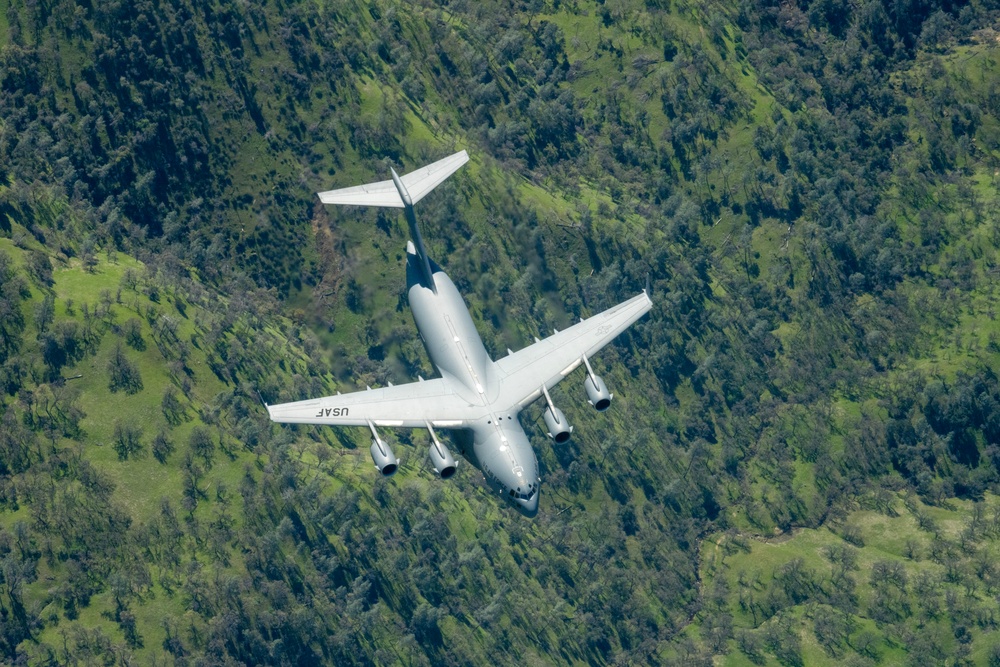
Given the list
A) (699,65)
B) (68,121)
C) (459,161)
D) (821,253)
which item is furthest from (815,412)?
(68,121)

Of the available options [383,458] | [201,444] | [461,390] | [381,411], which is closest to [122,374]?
[201,444]

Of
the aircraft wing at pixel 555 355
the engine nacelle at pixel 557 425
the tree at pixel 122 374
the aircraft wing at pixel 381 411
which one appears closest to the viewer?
the engine nacelle at pixel 557 425

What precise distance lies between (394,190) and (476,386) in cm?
2461

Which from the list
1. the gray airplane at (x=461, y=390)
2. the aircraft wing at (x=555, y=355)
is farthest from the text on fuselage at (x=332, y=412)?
the aircraft wing at (x=555, y=355)

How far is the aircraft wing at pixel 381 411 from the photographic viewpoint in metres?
121

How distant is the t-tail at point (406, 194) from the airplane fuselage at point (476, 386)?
1553mm

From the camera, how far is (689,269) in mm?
166125

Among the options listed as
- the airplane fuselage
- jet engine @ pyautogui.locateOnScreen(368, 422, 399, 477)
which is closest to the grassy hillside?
jet engine @ pyautogui.locateOnScreen(368, 422, 399, 477)

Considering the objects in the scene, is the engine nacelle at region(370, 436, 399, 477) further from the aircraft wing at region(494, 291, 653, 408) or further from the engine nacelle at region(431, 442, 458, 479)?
the aircraft wing at region(494, 291, 653, 408)

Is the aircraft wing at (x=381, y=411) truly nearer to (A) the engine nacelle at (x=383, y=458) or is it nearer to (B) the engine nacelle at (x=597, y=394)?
(A) the engine nacelle at (x=383, y=458)

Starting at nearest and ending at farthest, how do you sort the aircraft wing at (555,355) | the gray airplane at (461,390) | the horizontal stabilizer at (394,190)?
the gray airplane at (461,390), the aircraft wing at (555,355), the horizontal stabilizer at (394,190)

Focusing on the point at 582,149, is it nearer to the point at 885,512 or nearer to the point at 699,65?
the point at 699,65

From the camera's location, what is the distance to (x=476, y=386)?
123m

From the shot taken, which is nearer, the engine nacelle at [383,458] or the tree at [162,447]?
the engine nacelle at [383,458]
